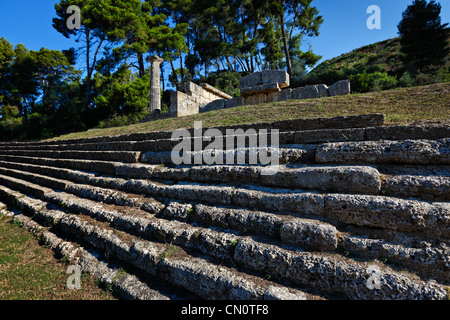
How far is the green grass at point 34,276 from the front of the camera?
2297 mm

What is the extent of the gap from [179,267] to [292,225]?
125 cm

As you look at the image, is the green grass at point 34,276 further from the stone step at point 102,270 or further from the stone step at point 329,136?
the stone step at point 329,136

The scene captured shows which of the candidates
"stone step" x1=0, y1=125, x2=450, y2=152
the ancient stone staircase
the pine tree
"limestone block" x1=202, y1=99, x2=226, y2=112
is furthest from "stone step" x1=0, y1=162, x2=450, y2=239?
the pine tree

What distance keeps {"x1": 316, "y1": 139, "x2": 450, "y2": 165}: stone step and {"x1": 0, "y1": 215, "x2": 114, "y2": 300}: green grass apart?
311 cm

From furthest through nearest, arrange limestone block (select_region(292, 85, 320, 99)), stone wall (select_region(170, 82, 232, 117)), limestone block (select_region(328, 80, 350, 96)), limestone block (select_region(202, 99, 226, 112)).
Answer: limestone block (select_region(202, 99, 226, 112))
stone wall (select_region(170, 82, 232, 117))
limestone block (select_region(292, 85, 320, 99))
limestone block (select_region(328, 80, 350, 96))

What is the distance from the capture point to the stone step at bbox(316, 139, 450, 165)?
2.09 metres

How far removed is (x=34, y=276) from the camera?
8.64 ft

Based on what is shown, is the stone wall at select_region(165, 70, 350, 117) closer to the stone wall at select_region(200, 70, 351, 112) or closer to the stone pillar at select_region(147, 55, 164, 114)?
the stone wall at select_region(200, 70, 351, 112)

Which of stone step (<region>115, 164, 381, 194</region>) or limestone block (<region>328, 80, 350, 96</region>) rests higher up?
limestone block (<region>328, 80, 350, 96</region>)

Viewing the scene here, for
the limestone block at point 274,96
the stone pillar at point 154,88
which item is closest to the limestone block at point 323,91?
the limestone block at point 274,96

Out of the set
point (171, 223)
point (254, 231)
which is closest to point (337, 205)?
point (254, 231)

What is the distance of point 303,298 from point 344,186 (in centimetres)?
122

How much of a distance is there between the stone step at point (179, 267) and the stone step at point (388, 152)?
1674 mm
